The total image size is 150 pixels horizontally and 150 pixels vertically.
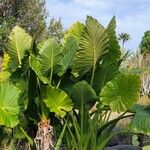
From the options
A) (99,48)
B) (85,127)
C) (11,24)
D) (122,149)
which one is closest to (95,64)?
(99,48)

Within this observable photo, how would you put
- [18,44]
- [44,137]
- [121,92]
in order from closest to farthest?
[121,92]
[44,137]
[18,44]

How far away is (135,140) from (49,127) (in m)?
3.72

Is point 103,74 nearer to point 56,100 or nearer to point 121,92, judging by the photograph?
point 121,92

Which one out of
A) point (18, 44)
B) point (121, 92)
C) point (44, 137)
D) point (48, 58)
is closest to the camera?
point (121, 92)

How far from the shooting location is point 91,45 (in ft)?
24.3

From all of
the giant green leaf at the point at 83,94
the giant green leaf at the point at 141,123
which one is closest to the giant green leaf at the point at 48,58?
the giant green leaf at the point at 83,94

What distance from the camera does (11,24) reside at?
84.6ft

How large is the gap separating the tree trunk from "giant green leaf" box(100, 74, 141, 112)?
33.0 inches

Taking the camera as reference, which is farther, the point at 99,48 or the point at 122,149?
the point at 122,149

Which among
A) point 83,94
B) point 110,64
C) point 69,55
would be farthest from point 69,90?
point 110,64

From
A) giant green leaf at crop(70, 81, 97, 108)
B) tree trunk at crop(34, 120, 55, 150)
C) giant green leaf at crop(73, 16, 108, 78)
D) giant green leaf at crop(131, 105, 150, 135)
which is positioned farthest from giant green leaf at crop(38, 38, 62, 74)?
giant green leaf at crop(131, 105, 150, 135)

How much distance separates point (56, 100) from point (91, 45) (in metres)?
0.87

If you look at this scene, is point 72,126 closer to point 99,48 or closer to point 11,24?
point 99,48

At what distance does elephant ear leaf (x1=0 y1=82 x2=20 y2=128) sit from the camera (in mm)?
7480
